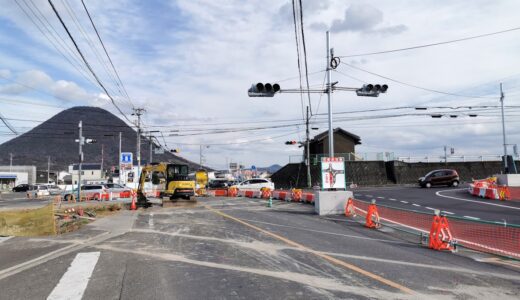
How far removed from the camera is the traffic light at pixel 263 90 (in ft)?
60.3

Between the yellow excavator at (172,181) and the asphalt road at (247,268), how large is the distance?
16.0 meters

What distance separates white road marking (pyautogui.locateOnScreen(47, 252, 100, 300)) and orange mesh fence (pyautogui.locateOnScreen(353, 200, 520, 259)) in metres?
8.77

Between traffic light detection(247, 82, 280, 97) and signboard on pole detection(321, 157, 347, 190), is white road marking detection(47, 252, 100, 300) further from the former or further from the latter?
signboard on pole detection(321, 157, 347, 190)

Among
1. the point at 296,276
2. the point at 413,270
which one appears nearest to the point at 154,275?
the point at 296,276

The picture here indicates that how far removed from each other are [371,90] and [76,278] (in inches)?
643

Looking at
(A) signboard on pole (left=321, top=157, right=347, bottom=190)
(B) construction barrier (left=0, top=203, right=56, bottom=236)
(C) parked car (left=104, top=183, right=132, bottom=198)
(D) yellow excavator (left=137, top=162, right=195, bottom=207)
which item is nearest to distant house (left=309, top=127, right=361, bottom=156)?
(C) parked car (left=104, top=183, right=132, bottom=198)

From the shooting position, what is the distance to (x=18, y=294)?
259 inches

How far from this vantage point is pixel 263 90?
18516 millimetres

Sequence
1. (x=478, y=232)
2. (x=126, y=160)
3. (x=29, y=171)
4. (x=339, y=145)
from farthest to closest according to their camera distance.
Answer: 1. (x=29, y=171)
2. (x=339, y=145)
3. (x=126, y=160)
4. (x=478, y=232)

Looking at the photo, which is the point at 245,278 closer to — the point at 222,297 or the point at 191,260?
the point at 222,297

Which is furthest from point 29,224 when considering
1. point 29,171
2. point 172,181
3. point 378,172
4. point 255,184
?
point 29,171

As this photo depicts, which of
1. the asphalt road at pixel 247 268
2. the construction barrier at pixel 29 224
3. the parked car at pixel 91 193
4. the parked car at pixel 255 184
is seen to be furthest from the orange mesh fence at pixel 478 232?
the parked car at pixel 91 193

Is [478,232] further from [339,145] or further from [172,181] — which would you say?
[339,145]

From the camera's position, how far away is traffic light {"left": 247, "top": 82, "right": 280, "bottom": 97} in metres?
18.4
